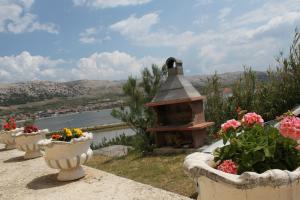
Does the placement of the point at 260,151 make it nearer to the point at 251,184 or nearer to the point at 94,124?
the point at 251,184

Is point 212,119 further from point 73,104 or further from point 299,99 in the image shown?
point 73,104

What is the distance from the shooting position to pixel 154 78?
1359cm

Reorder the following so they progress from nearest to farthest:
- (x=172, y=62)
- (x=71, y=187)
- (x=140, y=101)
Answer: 1. (x=71, y=187)
2. (x=172, y=62)
3. (x=140, y=101)

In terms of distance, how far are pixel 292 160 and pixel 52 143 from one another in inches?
243

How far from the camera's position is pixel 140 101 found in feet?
43.9

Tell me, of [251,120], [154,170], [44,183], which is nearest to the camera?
[251,120]

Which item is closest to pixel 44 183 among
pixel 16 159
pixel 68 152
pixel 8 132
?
pixel 68 152

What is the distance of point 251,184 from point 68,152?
238 inches

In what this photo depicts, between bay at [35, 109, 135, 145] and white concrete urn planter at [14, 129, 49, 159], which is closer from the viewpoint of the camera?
white concrete urn planter at [14, 129, 49, 159]

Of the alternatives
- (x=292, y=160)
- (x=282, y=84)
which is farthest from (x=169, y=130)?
(x=292, y=160)

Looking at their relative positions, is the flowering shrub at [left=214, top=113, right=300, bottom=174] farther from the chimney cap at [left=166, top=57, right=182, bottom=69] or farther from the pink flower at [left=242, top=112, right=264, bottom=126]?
the chimney cap at [left=166, top=57, right=182, bottom=69]

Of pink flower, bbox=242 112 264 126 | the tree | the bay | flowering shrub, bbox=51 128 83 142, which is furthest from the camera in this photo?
the bay

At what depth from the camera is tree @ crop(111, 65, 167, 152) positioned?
43.7 ft

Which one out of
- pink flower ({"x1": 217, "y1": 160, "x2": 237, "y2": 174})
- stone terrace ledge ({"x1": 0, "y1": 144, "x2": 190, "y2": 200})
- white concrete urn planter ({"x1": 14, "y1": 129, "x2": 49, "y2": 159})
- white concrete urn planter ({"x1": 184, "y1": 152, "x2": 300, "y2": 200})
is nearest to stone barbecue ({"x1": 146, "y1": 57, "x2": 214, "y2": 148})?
stone terrace ledge ({"x1": 0, "y1": 144, "x2": 190, "y2": 200})
